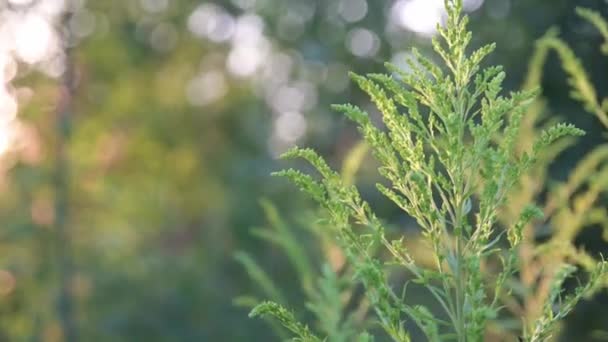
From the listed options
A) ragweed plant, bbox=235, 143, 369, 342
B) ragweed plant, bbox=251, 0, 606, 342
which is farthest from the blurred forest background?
ragweed plant, bbox=251, 0, 606, 342

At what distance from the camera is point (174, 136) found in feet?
42.6

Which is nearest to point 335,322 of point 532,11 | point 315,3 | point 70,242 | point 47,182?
point 532,11

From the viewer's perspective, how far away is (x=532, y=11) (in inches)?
A: 260

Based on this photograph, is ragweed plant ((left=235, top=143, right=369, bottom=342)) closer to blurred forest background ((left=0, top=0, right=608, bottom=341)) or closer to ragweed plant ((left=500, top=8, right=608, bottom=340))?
ragweed plant ((left=500, top=8, right=608, bottom=340))

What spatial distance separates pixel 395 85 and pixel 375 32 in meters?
7.86

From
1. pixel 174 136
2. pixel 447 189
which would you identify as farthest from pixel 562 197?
pixel 174 136

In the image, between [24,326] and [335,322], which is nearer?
[335,322]

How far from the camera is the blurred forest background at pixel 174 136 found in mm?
7582

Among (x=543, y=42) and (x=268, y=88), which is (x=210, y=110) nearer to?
(x=268, y=88)

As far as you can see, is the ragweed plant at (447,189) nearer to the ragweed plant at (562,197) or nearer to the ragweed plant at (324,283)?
the ragweed plant at (324,283)

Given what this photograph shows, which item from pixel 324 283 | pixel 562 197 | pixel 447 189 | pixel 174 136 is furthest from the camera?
pixel 174 136

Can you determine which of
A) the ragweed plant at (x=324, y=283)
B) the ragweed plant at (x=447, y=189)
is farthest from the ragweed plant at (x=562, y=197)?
the ragweed plant at (x=447, y=189)

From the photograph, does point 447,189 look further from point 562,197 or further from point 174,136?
point 174,136

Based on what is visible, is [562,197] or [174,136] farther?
[174,136]
